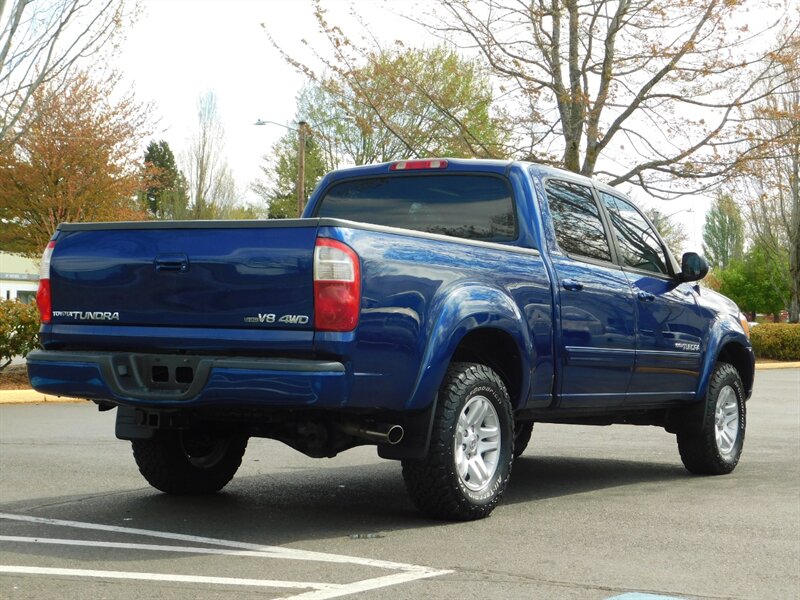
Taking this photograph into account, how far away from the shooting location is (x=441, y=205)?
7770 mm

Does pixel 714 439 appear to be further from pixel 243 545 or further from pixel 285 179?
pixel 285 179

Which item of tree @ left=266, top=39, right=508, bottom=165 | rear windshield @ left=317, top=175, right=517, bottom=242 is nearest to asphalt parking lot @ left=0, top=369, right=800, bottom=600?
rear windshield @ left=317, top=175, right=517, bottom=242

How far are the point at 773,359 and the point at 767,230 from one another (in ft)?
46.3

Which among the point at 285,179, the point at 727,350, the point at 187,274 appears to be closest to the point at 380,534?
the point at 187,274

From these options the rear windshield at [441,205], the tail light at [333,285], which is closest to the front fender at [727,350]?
the rear windshield at [441,205]

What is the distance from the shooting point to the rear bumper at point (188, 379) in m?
5.70

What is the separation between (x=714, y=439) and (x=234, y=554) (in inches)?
186

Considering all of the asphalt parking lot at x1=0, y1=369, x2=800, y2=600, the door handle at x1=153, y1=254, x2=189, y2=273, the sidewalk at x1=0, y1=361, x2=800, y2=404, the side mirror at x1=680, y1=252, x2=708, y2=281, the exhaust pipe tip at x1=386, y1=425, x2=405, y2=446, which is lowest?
the asphalt parking lot at x1=0, y1=369, x2=800, y2=600

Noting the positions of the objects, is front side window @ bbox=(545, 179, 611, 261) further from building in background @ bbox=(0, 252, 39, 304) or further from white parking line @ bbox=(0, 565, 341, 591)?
building in background @ bbox=(0, 252, 39, 304)

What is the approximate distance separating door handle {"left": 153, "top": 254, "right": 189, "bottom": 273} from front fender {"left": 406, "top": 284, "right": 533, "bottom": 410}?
1.28 metres

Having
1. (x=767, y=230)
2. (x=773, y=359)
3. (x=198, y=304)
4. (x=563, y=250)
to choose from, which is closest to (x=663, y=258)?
(x=563, y=250)

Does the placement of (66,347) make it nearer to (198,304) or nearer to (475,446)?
(198,304)

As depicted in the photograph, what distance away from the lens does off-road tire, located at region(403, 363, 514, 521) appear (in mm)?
6363

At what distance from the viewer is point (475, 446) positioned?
6727mm
